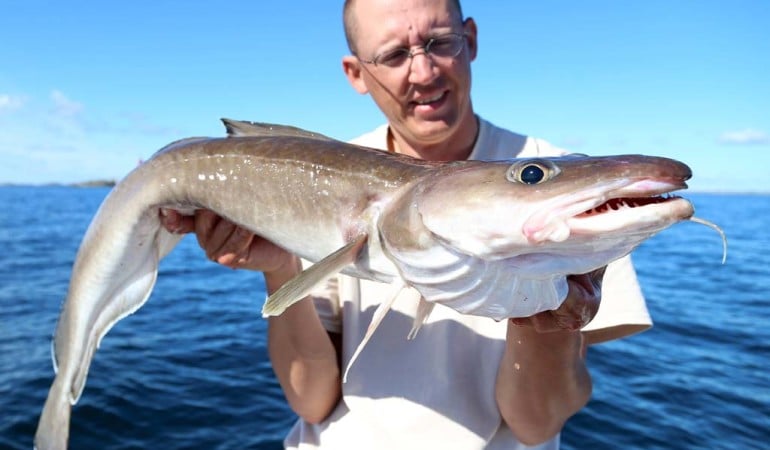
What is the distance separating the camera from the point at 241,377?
706cm

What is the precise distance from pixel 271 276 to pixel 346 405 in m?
0.76

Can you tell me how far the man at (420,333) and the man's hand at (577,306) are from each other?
1.29 ft

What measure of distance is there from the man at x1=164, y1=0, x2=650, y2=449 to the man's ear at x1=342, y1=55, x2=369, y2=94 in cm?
2

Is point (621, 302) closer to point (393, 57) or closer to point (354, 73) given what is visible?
point (393, 57)

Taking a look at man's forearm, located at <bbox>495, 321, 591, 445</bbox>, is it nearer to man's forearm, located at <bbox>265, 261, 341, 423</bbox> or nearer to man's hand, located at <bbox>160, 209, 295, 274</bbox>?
man's forearm, located at <bbox>265, 261, 341, 423</bbox>

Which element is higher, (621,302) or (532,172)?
(532,172)

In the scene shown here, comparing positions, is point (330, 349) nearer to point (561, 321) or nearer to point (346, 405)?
point (346, 405)

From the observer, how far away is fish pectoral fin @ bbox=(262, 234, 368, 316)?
1.80 metres

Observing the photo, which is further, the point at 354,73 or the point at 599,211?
the point at 354,73

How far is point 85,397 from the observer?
619 centimetres

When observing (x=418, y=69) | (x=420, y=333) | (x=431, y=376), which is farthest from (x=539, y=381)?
(x=418, y=69)

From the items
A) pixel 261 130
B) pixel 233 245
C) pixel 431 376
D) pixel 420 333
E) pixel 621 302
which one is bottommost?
pixel 431 376

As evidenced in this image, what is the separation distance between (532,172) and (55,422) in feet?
9.23

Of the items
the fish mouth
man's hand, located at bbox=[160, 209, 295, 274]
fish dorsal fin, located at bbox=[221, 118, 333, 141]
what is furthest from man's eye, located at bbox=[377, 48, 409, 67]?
the fish mouth
